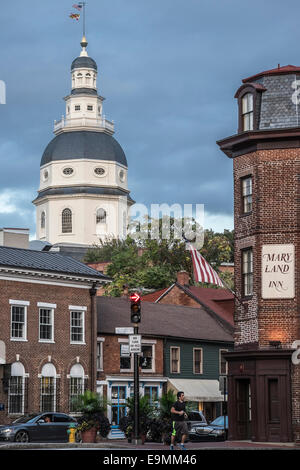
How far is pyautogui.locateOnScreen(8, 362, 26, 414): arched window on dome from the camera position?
47156mm

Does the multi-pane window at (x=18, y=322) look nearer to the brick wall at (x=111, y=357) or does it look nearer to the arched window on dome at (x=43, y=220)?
the brick wall at (x=111, y=357)

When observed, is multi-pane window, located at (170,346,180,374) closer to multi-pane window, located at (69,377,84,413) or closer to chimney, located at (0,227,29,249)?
multi-pane window, located at (69,377,84,413)

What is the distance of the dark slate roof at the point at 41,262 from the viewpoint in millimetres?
48531

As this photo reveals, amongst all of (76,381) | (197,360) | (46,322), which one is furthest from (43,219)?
(46,322)

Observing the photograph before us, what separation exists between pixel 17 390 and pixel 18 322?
10.4 ft

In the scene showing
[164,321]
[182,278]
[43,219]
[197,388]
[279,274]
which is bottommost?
[197,388]

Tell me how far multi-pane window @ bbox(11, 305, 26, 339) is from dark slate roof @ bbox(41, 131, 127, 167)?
7610 centimetres

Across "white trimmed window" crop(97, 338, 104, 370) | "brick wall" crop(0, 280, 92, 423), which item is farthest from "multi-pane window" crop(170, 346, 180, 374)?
"brick wall" crop(0, 280, 92, 423)

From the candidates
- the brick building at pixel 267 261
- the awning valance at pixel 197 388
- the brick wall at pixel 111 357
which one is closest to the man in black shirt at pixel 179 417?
the brick building at pixel 267 261

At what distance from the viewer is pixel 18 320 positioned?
159 ft

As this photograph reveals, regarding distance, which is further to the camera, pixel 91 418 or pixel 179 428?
pixel 91 418

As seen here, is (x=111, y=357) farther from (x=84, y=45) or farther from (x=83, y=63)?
(x=84, y=45)

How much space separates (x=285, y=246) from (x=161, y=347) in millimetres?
19621

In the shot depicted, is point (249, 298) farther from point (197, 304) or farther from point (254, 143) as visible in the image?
point (197, 304)
